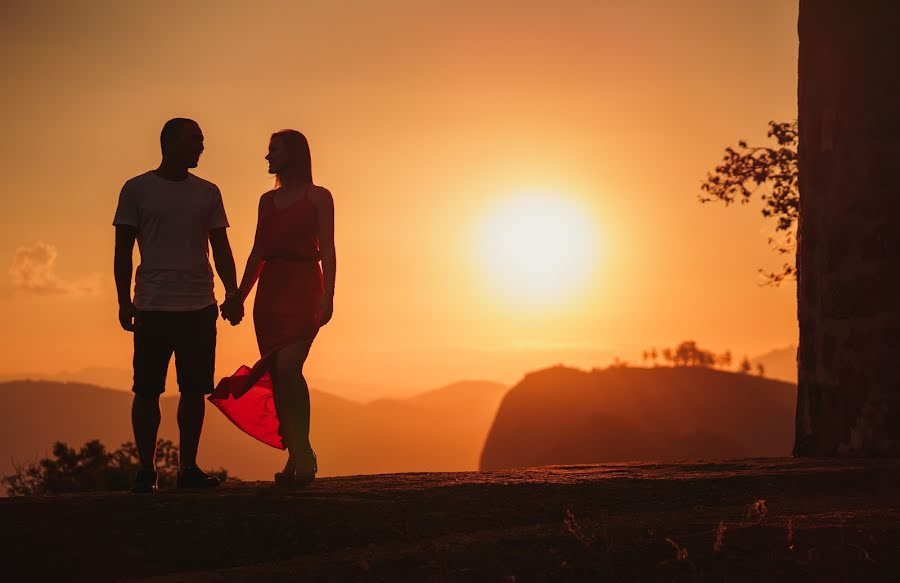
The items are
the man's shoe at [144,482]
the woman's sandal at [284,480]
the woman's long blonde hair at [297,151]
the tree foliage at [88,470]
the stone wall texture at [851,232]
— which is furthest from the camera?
the tree foliage at [88,470]

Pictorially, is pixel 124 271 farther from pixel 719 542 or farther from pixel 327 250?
pixel 719 542

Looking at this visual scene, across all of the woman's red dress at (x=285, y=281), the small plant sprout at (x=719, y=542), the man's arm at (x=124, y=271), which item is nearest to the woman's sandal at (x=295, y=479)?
the woman's red dress at (x=285, y=281)

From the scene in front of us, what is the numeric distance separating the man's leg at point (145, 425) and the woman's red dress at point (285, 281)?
777 millimetres

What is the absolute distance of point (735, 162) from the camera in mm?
16422

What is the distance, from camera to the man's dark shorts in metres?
7.23

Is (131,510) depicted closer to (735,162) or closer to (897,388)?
(897,388)

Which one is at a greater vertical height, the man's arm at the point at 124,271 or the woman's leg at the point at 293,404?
the man's arm at the point at 124,271

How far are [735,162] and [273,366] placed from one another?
1114 cm

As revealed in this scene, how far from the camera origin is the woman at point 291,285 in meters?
7.41

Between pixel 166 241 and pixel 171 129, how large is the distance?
86 centimetres

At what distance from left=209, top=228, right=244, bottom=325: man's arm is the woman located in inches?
1.2

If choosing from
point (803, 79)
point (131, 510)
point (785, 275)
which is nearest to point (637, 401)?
point (785, 275)

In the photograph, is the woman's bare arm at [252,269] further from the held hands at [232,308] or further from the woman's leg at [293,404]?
the woman's leg at [293,404]

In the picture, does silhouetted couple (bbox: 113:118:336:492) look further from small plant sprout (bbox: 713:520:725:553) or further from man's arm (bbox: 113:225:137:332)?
small plant sprout (bbox: 713:520:725:553)
